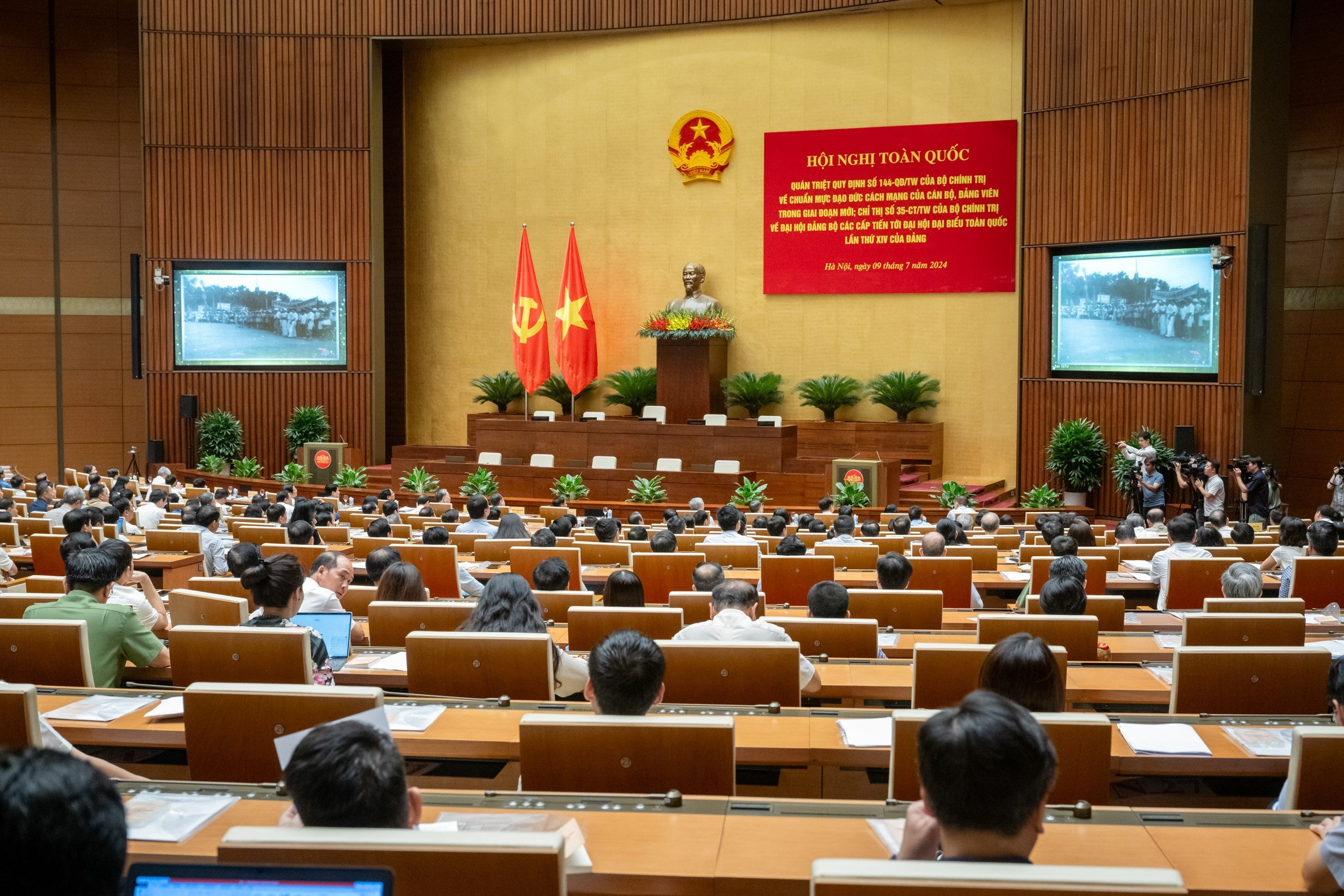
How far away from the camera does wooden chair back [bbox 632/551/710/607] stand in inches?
268

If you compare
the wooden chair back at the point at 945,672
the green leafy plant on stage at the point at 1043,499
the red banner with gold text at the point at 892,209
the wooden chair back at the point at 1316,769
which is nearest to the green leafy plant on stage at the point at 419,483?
the red banner with gold text at the point at 892,209

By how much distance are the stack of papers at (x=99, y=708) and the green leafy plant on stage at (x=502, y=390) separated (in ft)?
46.9

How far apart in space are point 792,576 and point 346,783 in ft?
15.8

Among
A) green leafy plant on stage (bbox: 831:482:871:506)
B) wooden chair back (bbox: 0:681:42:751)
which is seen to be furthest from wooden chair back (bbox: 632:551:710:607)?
green leafy plant on stage (bbox: 831:482:871:506)

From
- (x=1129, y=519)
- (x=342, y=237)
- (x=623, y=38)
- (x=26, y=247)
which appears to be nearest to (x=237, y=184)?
(x=342, y=237)

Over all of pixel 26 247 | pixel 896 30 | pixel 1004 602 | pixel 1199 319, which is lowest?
pixel 1004 602

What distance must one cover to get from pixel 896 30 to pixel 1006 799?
16.3 meters

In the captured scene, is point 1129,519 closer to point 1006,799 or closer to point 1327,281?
point 1327,281

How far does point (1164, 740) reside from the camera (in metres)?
3.07

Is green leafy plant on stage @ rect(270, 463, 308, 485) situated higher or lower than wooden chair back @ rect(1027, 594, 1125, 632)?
lower

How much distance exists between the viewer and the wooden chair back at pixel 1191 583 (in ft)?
21.3

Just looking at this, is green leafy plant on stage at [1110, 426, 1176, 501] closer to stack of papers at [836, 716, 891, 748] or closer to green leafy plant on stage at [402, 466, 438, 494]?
green leafy plant on stage at [402, 466, 438, 494]

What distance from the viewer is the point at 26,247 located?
60.9ft

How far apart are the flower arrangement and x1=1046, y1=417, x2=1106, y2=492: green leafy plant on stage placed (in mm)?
4728
